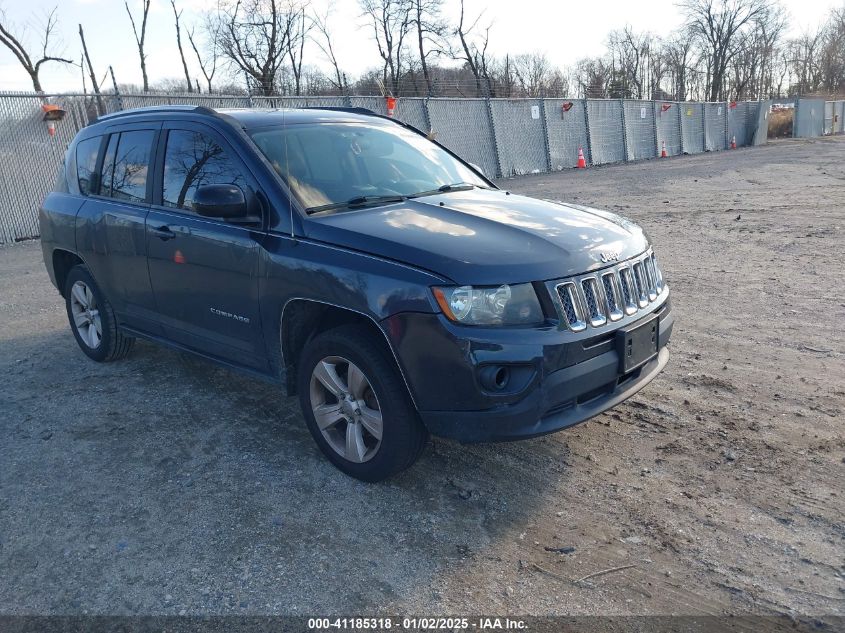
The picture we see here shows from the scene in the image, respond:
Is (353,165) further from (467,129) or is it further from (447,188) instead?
(467,129)

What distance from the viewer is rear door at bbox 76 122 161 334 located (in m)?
4.78

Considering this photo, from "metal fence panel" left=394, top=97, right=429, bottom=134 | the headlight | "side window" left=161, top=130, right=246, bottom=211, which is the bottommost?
the headlight

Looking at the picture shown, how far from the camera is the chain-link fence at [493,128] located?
13055 millimetres

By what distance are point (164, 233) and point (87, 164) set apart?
60.0 inches

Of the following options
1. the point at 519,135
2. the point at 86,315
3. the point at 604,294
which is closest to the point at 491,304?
the point at 604,294

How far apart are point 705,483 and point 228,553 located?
2344 mm

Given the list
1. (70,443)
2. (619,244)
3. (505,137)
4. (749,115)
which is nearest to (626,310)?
(619,244)

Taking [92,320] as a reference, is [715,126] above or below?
above

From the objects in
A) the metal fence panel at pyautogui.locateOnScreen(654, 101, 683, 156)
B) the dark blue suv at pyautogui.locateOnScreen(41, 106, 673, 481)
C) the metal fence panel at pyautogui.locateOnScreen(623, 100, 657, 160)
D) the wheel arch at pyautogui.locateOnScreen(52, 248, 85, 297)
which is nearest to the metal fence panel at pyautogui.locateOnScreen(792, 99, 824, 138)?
the metal fence panel at pyautogui.locateOnScreen(654, 101, 683, 156)

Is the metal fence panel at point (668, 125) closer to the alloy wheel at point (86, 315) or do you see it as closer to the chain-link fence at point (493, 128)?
the chain-link fence at point (493, 128)

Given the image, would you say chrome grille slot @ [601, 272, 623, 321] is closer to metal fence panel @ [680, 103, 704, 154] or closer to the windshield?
the windshield

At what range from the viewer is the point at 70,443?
4344 millimetres

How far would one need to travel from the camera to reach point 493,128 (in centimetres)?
2156

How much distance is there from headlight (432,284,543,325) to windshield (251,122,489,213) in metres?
1.12
